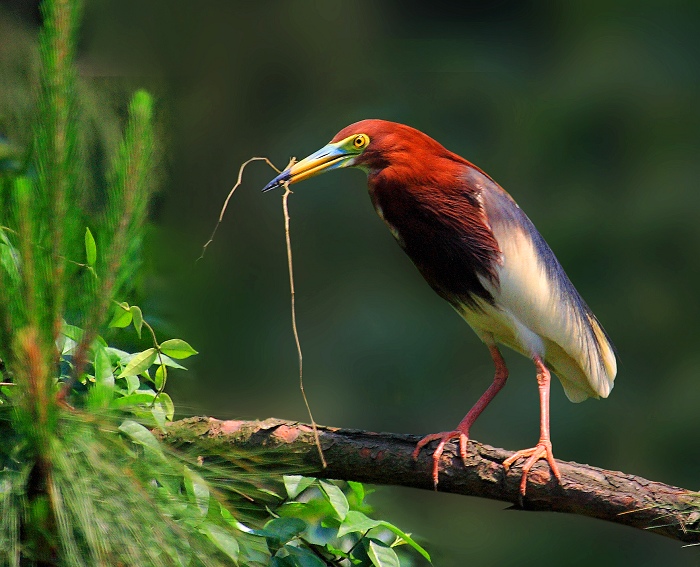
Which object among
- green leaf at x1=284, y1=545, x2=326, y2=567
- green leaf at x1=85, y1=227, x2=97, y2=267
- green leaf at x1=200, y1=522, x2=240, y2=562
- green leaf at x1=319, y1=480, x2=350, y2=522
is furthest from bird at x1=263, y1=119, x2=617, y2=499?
green leaf at x1=200, y1=522, x2=240, y2=562

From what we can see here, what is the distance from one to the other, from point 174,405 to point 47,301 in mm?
341

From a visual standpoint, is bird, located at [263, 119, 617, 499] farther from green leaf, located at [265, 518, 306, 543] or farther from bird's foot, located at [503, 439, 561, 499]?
green leaf, located at [265, 518, 306, 543]

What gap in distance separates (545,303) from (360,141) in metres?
0.46

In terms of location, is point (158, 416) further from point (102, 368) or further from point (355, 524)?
point (355, 524)

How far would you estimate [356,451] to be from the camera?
3.85ft

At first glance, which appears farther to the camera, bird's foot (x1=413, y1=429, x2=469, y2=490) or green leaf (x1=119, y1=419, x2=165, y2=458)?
bird's foot (x1=413, y1=429, x2=469, y2=490)

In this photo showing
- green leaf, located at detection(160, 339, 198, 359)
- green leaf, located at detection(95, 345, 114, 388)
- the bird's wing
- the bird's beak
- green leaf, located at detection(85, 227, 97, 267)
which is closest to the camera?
green leaf, located at detection(85, 227, 97, 267)

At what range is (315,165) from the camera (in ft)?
4.69

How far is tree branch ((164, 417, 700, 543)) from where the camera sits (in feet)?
3.82

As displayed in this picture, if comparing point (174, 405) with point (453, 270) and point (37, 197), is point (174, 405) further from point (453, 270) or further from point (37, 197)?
point (453, 270)

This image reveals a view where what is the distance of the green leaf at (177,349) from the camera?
Answer: 1139mm

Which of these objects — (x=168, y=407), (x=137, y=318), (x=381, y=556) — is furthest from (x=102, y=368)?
(x=381, y=556)

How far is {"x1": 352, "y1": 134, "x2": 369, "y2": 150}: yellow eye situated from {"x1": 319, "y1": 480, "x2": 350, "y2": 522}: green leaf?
61 centimetres

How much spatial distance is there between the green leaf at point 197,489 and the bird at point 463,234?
71 cm
